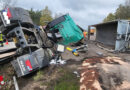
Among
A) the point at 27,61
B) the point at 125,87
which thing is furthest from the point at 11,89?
the point at 125,87

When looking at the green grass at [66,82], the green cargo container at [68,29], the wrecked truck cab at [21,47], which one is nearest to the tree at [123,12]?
the green cargo container at [68,29]

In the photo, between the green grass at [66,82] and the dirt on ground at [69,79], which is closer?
the dirt on ground at [69,79]

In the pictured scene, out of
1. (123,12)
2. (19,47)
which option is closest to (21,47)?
(19,47)

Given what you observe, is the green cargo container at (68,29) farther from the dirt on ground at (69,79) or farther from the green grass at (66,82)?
the green grass at (66,82)

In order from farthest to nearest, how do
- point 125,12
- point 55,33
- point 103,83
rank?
point 125,12 < point 55,33 < point 103,83

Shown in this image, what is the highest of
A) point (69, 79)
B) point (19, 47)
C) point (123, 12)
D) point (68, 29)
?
point (123, 12)

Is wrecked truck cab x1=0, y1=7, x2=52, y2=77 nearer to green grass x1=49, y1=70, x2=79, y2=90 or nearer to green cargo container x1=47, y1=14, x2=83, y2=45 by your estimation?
green grass x1=49, y1=70, x2=79, y2=90

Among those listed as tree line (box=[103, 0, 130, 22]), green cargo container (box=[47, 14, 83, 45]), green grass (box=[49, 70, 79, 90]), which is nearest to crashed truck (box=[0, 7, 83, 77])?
green grass (box=[49, 70, 79, 90])

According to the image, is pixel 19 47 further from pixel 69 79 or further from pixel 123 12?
pixel 123 12

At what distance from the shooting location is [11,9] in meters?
3.65

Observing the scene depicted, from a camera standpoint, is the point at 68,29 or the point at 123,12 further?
the point at 123,12

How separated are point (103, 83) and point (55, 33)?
16.5ft

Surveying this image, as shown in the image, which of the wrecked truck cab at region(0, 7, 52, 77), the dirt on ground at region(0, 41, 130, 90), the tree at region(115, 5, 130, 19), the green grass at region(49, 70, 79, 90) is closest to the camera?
the dirt on ground at region(0, 41, 130, 90)

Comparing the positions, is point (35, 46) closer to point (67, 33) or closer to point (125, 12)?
point (67, 33)
